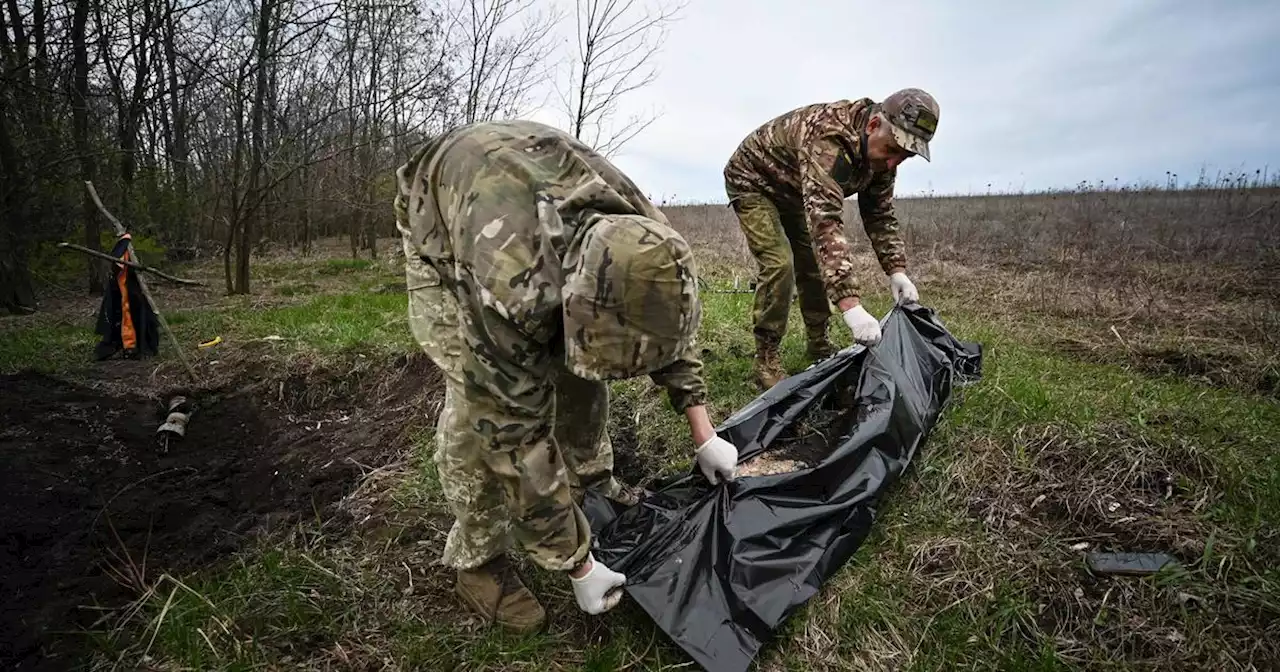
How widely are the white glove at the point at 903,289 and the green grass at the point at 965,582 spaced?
0.66m

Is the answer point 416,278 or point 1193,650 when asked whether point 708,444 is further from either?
point 1193,650

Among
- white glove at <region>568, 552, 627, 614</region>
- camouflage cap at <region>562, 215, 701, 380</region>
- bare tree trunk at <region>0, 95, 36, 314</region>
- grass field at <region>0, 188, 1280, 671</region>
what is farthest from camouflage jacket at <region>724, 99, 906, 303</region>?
bare tree trunk at <region>0, 95, 36, 314</region>

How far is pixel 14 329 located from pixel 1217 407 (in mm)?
8967

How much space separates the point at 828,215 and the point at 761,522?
1.51m

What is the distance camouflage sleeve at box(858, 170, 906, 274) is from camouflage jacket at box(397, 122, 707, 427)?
2.00 meters

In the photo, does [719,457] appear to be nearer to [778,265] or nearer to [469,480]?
[469,480]

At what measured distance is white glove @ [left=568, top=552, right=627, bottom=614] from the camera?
162cm

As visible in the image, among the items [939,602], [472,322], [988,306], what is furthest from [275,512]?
[988,306]

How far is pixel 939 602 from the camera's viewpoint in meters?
1.77

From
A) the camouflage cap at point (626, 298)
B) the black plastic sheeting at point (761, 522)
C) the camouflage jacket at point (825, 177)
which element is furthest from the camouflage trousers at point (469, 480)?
the camouflage jacket at point (825, 177)

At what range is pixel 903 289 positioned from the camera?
3119mm

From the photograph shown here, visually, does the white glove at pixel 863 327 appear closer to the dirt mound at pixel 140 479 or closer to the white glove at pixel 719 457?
the white glove at pixel 719 457

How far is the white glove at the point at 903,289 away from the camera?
3053 millimetres

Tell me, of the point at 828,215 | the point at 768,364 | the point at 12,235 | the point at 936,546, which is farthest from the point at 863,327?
the point at 12,235
